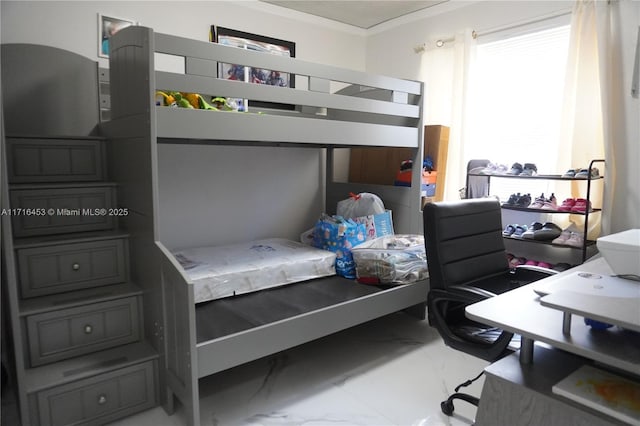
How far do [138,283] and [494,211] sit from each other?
1.81 meters

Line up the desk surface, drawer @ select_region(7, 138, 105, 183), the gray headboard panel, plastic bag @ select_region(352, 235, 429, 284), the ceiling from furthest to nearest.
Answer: the ceiling
plastic bag @ select_region(352, 235, 429, 284)
the gray headboard panel
drawer @ select_region(7, 138, 105, 183)
the desk surface

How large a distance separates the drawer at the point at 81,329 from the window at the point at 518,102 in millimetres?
2634

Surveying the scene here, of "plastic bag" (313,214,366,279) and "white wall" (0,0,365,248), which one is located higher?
"white wall" (0,0,365,248)

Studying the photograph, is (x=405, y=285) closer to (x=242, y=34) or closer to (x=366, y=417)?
(x=366, y=417)

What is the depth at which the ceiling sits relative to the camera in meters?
3.41

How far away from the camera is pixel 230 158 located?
3242 mm

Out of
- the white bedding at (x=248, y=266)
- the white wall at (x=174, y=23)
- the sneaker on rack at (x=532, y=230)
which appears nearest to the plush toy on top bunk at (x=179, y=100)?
the white bedding at (x=248, y=266)

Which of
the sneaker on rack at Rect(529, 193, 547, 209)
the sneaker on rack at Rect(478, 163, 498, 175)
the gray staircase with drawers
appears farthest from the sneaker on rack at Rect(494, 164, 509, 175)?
the gray staircase with drawers

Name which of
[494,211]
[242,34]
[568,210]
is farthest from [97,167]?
[568,210]

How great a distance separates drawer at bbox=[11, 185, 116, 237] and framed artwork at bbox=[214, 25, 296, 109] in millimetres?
1414

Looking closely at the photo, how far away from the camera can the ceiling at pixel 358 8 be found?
341 centimetres

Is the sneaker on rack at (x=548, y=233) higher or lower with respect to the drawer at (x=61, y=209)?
lower

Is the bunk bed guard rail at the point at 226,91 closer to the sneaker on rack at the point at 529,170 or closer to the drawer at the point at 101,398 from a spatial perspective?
the sneaker on rack at the point at 529,170

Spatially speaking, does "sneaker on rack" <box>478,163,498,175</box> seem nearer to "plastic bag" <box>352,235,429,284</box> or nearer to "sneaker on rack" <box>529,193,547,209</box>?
"sneaker on rack" <box>529,193,547,209</box>
